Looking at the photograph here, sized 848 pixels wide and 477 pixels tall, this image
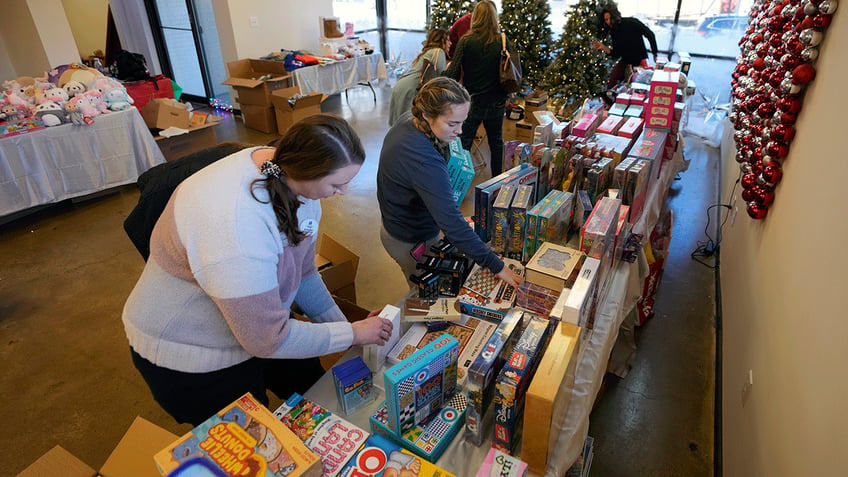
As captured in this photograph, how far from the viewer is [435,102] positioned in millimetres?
1695

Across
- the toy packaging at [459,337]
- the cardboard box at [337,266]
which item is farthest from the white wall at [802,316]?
the cardboard box at [337,266]

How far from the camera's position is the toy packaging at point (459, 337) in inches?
57.8

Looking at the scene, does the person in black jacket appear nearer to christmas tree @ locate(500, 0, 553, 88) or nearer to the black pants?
christmas tree @ locate(500, 0, 553, 88)

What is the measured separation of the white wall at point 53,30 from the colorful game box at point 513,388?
666 cm

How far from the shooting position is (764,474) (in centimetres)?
147

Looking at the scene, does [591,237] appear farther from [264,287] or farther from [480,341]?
[264,287]

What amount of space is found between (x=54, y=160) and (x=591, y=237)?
4584 mm

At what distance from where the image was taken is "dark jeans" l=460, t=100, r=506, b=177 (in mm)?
3852

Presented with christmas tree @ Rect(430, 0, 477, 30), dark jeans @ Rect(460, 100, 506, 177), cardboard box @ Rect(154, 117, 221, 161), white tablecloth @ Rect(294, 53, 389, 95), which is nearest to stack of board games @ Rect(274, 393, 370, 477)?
dark jeans @ Rect(460, 100, 506, 177)

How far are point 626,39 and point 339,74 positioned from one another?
402 cm

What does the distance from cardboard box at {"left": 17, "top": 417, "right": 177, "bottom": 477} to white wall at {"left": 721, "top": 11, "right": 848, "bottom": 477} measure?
163cm

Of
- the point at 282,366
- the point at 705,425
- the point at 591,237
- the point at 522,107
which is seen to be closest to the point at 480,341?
the point at 591,237

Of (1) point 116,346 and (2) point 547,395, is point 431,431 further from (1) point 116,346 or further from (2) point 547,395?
(1) point 116,346

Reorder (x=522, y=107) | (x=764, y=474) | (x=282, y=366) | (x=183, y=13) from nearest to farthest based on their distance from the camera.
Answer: (x=764, y=474) < (x=282, y=366) < (x=522, y=107) < (x=183, y=13)
